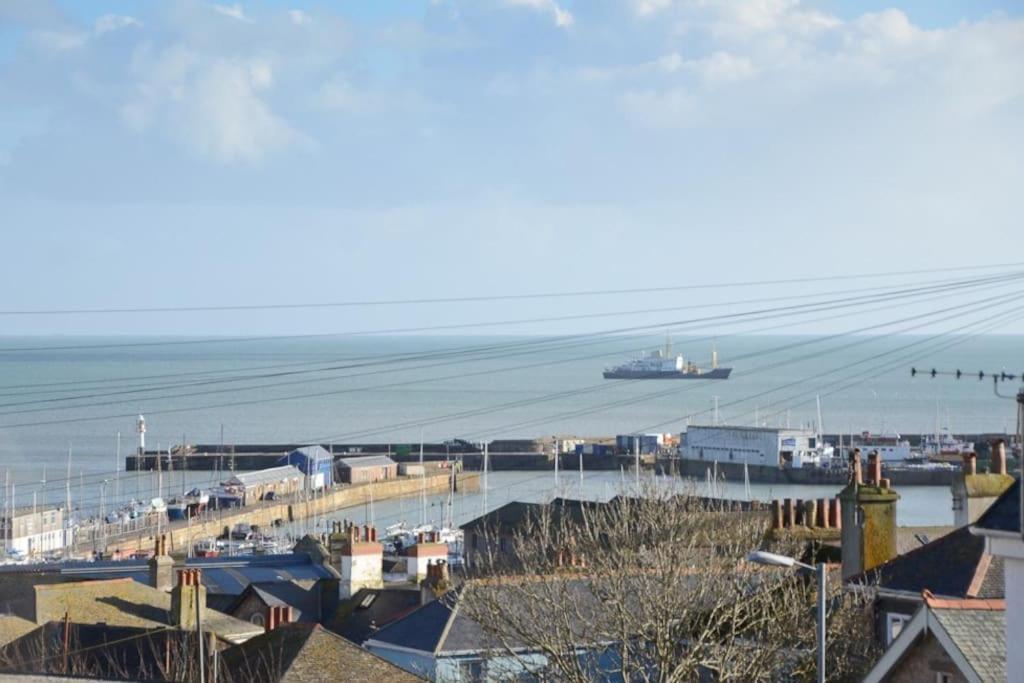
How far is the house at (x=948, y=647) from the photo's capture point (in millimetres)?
10086

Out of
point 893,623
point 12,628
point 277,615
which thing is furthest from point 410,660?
point 893,623

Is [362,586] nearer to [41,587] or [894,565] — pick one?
[41,587]

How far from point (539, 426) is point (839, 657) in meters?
123

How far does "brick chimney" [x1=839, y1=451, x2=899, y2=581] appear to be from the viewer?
722 inches

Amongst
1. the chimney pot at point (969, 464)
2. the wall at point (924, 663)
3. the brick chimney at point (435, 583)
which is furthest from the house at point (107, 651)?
the wall at point (924, 663)

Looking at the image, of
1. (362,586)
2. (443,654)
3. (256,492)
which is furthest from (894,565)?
(256,492)

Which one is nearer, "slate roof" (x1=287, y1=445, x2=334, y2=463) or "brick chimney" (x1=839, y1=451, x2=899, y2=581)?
"brick chimney" (x1=839, y1=451, x2=899, y2=581)

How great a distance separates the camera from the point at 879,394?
186m

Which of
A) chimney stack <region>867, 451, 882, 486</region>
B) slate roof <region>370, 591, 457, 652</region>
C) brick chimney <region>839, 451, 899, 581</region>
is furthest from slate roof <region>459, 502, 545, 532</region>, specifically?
brick chimney <region>839, 451, 899, 581</region>

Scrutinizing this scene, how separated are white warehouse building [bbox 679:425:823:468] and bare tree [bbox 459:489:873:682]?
7660 cm

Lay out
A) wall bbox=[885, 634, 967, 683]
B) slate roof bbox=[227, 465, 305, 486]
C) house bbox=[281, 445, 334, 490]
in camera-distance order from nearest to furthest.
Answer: wall bbox=[885, 634, 967, 683] < slate roof bbox=[227, 465, 305, 486] < house bbox=[281, 445, 334, 490]

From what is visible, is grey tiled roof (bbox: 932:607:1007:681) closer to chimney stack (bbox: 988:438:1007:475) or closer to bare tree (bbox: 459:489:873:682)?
bare tree (bbox: 459:489:873:682)

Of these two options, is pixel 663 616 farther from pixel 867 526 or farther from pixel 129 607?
pixel 129 607

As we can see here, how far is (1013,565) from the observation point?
7664 mm
